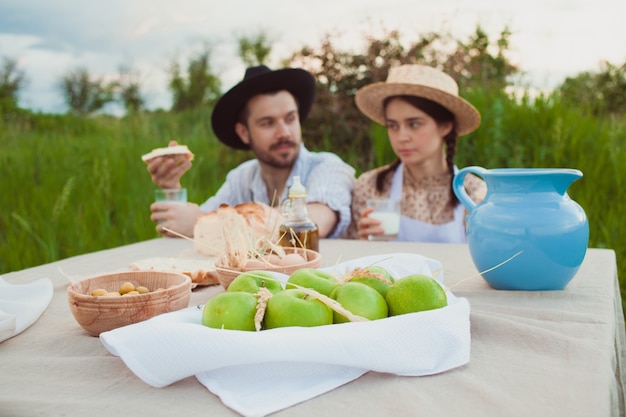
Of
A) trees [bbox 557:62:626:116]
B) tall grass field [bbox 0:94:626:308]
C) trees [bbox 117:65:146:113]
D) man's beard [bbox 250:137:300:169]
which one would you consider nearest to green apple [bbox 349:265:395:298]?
man's beard [bbox 250:137:300:169]

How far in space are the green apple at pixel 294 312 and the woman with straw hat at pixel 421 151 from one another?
165 cm

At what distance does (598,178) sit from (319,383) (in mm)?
3351

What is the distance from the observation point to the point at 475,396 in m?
0.81

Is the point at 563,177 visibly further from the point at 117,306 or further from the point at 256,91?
the point at 256,91

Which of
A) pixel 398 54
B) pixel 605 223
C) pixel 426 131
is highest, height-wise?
pixel 398 54

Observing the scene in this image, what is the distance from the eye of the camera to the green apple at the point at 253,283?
100 centimetres

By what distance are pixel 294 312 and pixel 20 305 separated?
0.68 metres

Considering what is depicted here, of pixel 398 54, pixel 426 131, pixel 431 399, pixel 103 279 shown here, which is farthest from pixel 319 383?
pixel 398 54

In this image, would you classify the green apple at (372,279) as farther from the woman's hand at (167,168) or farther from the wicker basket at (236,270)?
the woman's hand at (167,168)

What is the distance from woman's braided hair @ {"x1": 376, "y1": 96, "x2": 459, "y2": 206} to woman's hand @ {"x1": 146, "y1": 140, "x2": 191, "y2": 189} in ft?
3.21

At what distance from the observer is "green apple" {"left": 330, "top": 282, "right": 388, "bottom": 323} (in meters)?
0.94

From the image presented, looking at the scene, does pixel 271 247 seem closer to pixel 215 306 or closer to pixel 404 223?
pixel 215 306

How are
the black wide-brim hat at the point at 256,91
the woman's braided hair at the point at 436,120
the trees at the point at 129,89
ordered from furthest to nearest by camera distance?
the trees at the point at 129,89
the black wide-brim hat at the point at 256,91
the woman's braided hair at the point at 436,120

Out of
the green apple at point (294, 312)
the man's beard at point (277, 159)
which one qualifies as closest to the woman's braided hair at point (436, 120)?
the man's beard at point (277, 159)
